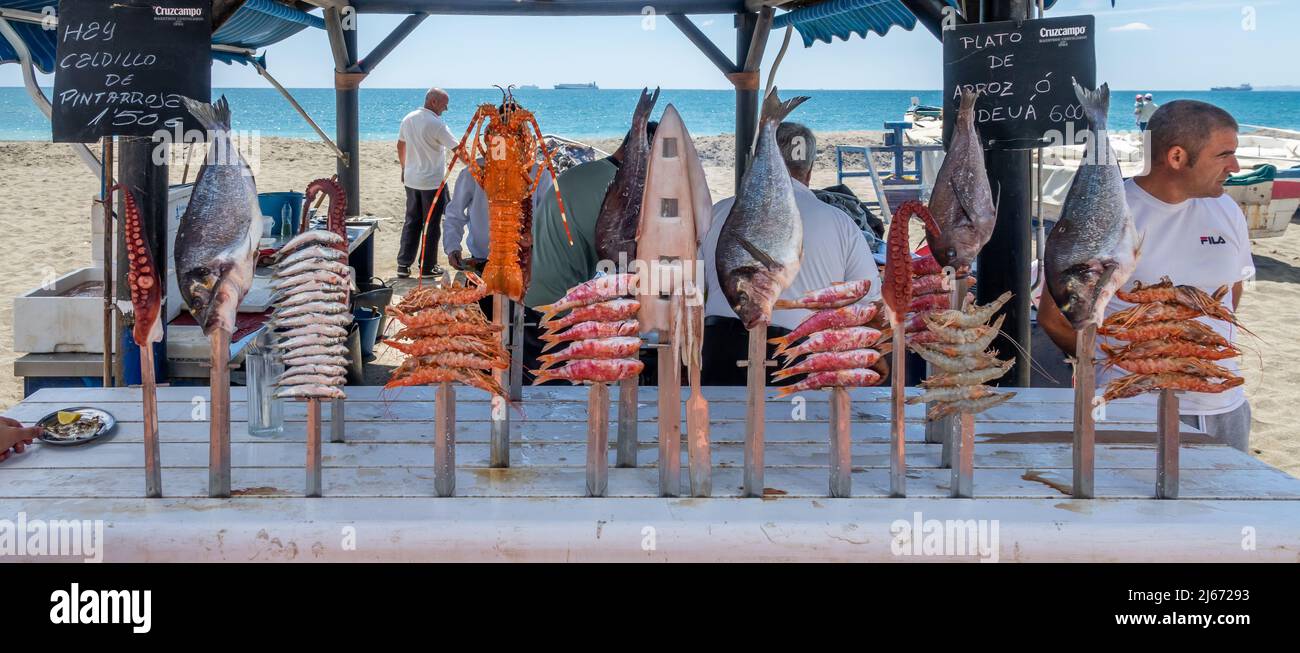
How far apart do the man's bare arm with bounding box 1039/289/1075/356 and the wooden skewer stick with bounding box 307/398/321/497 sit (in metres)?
2.18

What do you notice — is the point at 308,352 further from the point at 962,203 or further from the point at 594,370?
the point at 962,203

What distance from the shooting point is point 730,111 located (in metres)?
65.2

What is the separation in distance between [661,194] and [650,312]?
27 cm

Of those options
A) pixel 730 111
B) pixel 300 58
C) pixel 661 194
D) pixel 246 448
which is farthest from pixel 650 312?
pixel 300 58

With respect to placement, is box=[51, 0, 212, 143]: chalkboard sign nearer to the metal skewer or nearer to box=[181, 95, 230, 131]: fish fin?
box=[181, 95, 230, 131]: fish fin

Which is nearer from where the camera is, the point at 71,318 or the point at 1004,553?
the point at 1004,553

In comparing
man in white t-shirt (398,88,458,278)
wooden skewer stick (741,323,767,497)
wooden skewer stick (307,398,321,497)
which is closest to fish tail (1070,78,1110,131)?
wooden skewer stick (741,323,767,497)

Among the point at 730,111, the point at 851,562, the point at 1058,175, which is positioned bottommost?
the point at 851,562

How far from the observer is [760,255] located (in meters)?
2.39

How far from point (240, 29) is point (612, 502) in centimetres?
688

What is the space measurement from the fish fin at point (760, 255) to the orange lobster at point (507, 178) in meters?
0.47

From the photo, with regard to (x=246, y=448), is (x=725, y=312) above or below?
above

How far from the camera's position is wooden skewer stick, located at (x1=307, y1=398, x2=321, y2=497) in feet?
7.57
